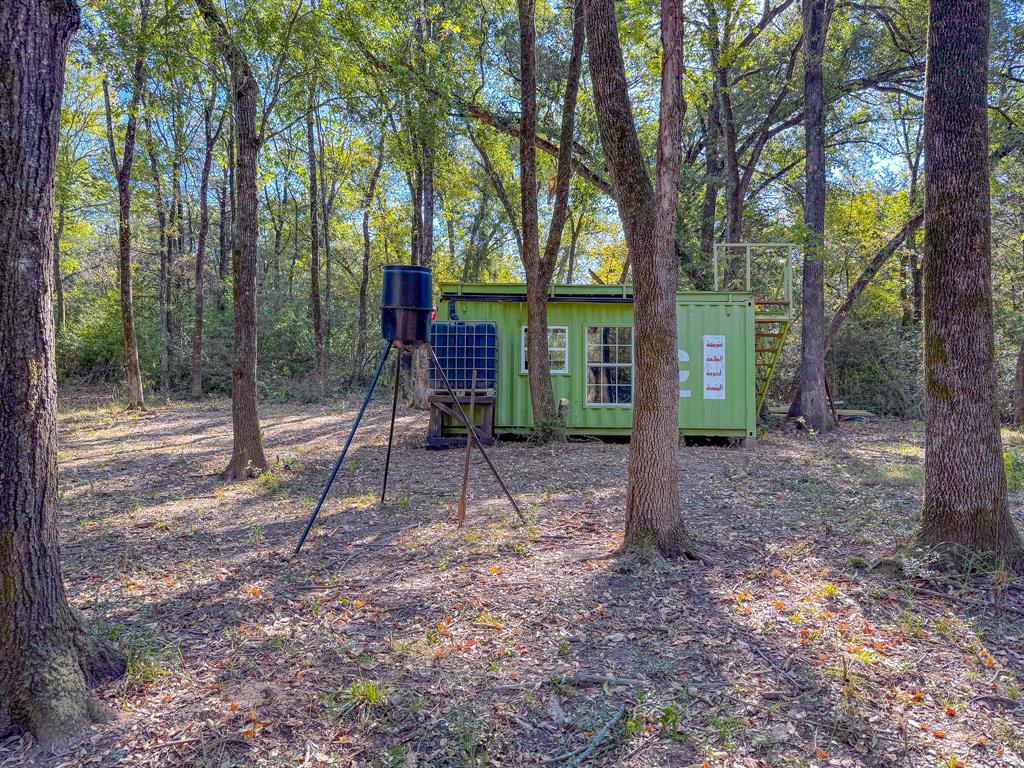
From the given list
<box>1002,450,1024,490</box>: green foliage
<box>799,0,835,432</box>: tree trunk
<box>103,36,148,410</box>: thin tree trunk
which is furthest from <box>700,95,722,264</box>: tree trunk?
<box>103,36,148,410</box>: thin tree trunk

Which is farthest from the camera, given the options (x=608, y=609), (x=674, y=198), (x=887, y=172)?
(x=887, y=172)

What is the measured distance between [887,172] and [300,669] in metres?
23.0

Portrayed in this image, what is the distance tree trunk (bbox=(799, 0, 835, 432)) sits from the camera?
12.4 metres

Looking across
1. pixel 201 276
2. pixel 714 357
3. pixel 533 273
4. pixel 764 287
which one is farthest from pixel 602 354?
pixel 201 276

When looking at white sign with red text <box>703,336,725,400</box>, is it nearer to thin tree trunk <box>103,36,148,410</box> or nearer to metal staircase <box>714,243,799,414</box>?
metal staircase <box>714,243,799,414</box>

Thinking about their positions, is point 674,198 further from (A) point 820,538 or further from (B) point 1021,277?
(B) point 1021,277

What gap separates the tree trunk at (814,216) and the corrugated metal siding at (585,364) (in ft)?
8.26

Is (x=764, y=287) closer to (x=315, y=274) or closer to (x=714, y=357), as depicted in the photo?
(x=714, y=357)

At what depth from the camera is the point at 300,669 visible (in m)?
3.01

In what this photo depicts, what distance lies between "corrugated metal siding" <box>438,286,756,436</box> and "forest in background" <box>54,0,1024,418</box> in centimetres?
152

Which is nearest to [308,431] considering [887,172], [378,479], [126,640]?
[378,479]

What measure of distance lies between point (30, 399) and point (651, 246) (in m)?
3.54

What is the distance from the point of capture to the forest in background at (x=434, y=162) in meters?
8.70

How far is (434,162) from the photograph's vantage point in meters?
12.8
